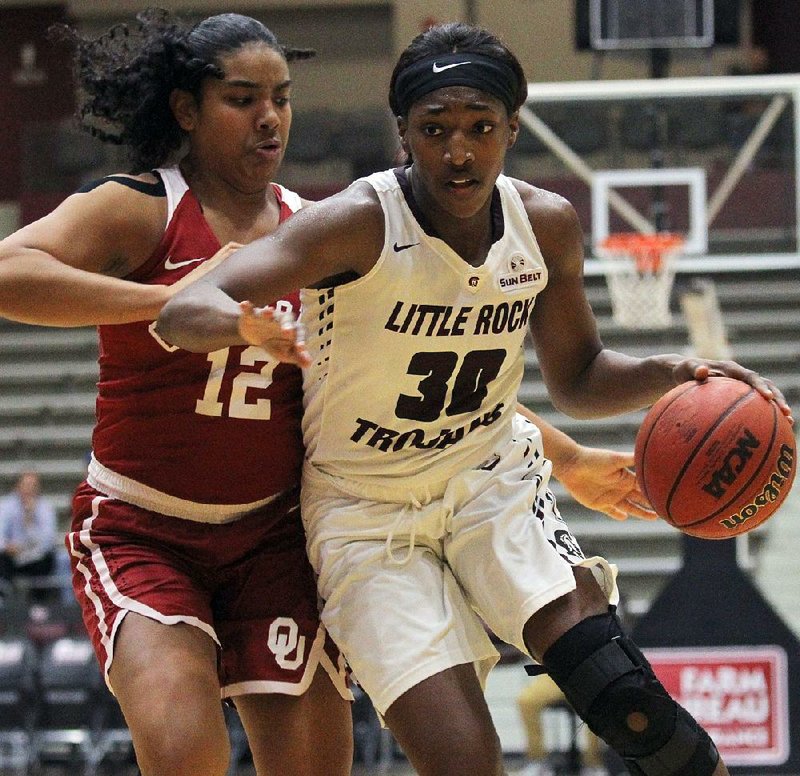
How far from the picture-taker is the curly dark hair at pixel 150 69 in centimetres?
327

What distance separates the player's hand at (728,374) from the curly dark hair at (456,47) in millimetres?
692

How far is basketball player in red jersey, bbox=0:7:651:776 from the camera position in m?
3.04

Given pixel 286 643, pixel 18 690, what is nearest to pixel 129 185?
pixel 286 643

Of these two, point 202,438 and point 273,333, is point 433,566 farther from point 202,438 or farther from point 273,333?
point 273,333

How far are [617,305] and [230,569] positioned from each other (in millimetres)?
5366

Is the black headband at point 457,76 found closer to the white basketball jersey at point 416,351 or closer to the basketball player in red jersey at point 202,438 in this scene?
the white basketball jersey at point 416,351

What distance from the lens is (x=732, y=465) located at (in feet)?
10.1

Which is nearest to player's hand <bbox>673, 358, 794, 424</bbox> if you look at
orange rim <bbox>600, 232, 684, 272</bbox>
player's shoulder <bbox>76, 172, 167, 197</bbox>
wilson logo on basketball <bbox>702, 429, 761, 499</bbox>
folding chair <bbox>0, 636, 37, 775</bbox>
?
wilson logo on basketball <bbox>702, 429, 761, 499</bbox>

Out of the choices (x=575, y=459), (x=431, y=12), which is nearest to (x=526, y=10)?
(x=431, y=12)

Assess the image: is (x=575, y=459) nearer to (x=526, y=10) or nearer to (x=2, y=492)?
(x=2, y=492)

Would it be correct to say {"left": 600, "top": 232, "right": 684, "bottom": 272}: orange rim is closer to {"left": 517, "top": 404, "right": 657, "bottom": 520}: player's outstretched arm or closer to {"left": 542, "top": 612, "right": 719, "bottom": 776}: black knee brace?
{"left": 517, "top": 404, "right": 657, "bottom": 520}: player's outstretched arm

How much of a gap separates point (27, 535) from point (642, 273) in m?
4.87

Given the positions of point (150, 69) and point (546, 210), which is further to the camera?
point (150, 69)

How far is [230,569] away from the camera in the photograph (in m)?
3.21
